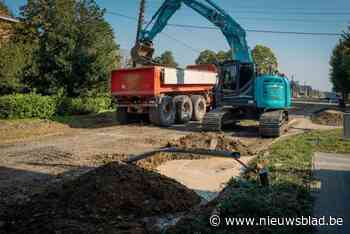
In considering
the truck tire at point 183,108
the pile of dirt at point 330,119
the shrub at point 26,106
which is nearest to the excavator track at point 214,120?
the truck tire at point 183,108

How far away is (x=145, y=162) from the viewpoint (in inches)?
281

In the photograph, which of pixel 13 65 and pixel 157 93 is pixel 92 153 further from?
pixel 13 65

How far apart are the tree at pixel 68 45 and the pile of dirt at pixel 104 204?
12.9 m

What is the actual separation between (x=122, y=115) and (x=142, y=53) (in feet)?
10.0

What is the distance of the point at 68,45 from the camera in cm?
1677

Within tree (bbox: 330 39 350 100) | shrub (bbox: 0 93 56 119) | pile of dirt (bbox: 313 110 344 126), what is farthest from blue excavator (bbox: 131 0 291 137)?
tree (bbox: 330 39 350 100)

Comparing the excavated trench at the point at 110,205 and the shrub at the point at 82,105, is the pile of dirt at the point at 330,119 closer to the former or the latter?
the shrub at the point at 82,105

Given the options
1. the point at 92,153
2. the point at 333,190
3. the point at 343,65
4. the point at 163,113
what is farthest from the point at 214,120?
the point at 343,65

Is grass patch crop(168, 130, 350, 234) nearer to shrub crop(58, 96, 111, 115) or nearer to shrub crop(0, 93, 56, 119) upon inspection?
shrub crop(0, 93, 56, 119)

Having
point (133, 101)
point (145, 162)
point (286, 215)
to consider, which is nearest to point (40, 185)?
point (145, 162)

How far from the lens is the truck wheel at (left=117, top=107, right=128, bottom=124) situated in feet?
48.1

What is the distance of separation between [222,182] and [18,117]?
11.5 m

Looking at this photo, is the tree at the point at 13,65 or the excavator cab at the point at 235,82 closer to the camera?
the excavator cab at the point at 235,82

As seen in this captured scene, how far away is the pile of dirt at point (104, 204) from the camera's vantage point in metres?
3.81
